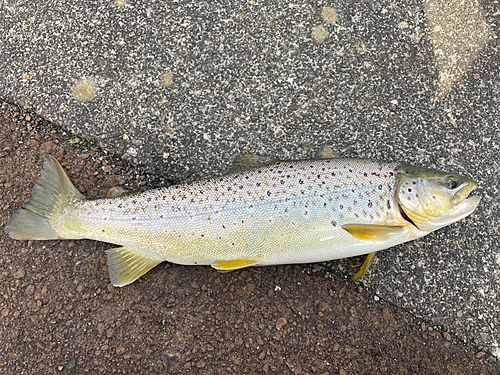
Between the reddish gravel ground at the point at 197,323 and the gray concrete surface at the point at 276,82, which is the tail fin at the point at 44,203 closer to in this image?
the reddish gravel ground at the point at 197,323

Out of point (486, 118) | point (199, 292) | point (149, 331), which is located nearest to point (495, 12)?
point (486, 118)

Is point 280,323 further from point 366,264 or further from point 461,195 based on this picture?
point 461,195

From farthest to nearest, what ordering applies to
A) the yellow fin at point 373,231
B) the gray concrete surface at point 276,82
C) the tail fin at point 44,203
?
the gray concrete surface at point 276,82 < the tail fin at point 44,203 < the yellow fin at point 373,231

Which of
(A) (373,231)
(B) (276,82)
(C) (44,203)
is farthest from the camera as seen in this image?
(B) (276,82)

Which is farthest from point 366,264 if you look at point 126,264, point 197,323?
point 126,264

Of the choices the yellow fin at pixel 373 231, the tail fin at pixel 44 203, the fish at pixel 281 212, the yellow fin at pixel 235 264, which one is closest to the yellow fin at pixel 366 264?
the fish at pixel 281 212

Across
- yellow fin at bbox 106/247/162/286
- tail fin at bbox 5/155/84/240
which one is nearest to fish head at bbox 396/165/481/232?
yellow fin at bbox 106/247/162/286
